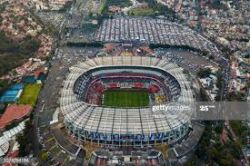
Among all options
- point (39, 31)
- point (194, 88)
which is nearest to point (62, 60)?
point (39, 31)

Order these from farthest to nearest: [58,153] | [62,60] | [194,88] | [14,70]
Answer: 1. [62,60]
2. [14,70]
3. [194,88]
4. [58,153]

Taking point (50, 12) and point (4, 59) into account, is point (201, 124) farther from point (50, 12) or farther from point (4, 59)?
point (50, 12)

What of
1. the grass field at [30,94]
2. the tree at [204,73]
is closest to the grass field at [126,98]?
the tree at [204,73]

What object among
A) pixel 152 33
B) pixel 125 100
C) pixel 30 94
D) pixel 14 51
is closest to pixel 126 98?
pixel 125 100

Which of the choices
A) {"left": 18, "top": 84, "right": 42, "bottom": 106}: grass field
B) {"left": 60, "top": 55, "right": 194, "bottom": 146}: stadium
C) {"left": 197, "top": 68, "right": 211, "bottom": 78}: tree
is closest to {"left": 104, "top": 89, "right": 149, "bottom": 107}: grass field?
{"left": 60, "top": 55, "right": 194, "bottom": 146}: stadium

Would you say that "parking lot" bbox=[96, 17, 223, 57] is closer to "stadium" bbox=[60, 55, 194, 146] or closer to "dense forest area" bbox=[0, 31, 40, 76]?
"dense forest area" bbox=[0, 31, 40, 76]

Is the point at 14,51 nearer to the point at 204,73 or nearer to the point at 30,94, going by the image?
the point at 30,94
